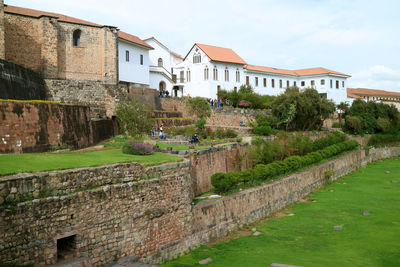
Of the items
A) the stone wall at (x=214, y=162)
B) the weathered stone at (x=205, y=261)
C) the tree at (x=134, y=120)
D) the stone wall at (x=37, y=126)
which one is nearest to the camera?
the stone wall at (x=37, y=126)

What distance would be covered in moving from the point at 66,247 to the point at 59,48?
21305 millimetres

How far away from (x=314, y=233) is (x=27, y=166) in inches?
439

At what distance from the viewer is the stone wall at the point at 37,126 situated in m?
10.6

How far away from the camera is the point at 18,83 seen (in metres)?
17.0

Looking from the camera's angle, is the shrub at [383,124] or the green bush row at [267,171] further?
the shrub at [383,124]

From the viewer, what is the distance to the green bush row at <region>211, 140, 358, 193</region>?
51.4 ft

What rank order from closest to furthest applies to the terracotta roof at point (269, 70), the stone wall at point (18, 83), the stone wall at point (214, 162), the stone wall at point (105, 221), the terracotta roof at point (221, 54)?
1. the stone wall at point (105, 221)
2. the stone wall at point (18, 83)
3. the stone wall at point (214, 162)
4. the terracotta roof at point (221, 54)
5. the terracotta roof at point (269, 70)

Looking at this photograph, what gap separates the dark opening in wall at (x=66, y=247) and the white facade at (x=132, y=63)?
25.4 metres

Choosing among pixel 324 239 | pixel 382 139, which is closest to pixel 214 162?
pixel 324 239

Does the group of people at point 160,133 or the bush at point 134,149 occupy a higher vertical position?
the group of people at point 160,133

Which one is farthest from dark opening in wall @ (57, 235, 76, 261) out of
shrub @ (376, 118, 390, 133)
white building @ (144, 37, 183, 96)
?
shrub @ (376, 118, 390, 133)

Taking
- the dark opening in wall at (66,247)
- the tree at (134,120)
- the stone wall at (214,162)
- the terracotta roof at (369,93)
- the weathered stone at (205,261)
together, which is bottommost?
the weathered stone at (205,261)

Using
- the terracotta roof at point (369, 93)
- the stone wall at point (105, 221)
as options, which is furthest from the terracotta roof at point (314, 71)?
the stone wall at point (105, 221)

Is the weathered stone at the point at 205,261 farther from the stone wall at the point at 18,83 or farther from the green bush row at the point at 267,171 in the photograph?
the stone wall at the point at 18,83
